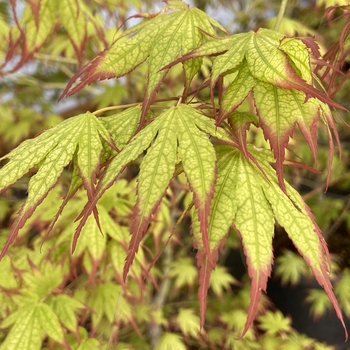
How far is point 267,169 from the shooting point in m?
0.51

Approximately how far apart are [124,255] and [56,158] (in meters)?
0.47

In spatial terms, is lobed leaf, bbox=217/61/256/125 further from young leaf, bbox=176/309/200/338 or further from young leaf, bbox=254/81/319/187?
young leaf, bbox=176/309/200/338

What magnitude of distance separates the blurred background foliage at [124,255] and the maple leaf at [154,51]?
10 centimetres

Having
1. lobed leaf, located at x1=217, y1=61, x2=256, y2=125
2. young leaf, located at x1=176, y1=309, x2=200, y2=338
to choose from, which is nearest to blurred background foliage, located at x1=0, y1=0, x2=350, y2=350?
young leaf, located at x1=176, y1=309, x2=200, y2=338

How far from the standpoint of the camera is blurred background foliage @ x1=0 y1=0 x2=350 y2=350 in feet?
2.78

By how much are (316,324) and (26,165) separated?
1.72 metres

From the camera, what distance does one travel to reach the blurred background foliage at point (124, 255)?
0.85 metres

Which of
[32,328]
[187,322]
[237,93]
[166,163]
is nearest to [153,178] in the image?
[166,163]

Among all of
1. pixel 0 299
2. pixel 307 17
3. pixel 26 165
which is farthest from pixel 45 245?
pixel 307 17

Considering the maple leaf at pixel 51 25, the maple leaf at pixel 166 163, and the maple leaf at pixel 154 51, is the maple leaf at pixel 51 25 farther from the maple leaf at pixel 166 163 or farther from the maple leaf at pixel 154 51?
the maple leaf at pixel 166 163

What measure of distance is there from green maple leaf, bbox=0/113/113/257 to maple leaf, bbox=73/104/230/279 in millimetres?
46

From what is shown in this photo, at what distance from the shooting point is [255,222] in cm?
44

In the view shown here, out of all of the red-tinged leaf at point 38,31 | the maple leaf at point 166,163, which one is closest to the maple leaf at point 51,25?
the red-tinged leaf at point 38,31

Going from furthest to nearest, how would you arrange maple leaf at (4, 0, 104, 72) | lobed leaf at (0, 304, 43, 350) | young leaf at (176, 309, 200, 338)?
young leaf at (176, 309, 200, 338), maple leaf at (4, 0, 104, 72), lobed leaf at (0, 304, 43, 350)
